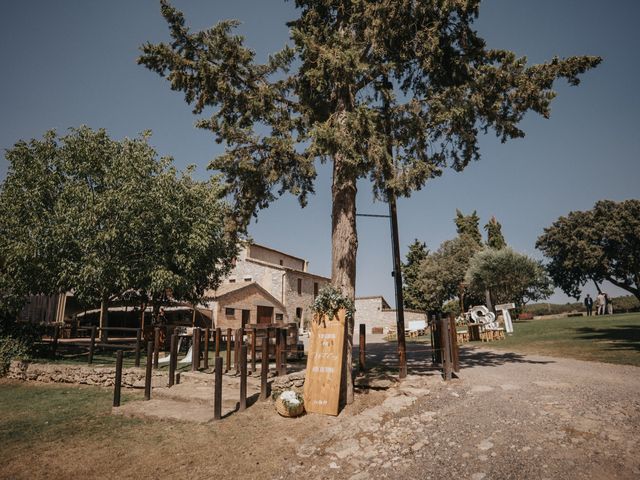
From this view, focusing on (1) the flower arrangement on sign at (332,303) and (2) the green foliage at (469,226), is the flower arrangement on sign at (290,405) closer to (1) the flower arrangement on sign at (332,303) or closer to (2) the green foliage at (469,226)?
(1) the flower arrangement on sign at (332,303)

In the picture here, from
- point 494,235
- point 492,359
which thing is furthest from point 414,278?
point 492,359

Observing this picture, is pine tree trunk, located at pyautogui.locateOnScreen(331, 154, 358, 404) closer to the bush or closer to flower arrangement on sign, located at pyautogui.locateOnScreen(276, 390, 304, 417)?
flower arrangement on sign, located at pyautogui.locateOnScreen(276, 390, 304, 417)

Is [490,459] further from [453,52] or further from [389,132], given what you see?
[453,52]

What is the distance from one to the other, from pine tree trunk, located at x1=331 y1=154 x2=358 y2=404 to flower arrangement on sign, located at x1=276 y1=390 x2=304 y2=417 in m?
1.05

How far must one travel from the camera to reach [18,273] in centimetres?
1445

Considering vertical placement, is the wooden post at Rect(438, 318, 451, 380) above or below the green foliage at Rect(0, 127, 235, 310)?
below

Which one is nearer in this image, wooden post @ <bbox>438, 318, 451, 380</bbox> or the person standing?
wooden post @ <bbox>438, 318, 451, 380</bbox>

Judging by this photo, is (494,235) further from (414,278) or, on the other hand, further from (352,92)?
(352,92)

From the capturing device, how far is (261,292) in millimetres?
30891

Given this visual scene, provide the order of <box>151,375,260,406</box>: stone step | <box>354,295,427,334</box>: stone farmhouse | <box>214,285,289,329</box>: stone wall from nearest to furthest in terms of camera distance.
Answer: <box>151,375,260,406</box>: stone step → <box>214,285,289,329</box>: stone wall → <box>354,295,427,334</box>: stone farmhouse

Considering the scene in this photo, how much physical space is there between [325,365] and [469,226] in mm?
42084

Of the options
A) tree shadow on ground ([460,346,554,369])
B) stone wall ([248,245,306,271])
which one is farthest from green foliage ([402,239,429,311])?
→ tree shadow on ground ([460,346,554,369])

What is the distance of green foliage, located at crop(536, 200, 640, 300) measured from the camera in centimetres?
3775

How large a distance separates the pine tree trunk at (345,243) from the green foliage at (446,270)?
34924 millimetres
